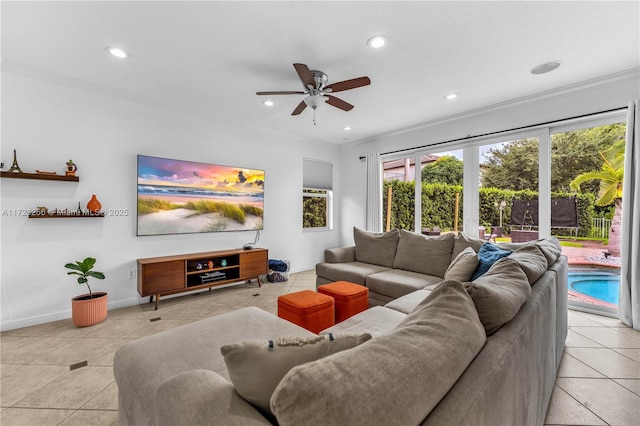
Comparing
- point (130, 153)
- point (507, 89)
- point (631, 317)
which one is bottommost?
point (631, 317)

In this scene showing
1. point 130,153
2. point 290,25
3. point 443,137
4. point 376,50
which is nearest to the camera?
point 290,25

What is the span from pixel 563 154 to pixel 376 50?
2757 millimetres

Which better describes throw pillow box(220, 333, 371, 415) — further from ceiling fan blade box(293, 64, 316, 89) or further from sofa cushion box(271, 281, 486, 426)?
ceiling fan blade box(293, 64, 316, 89)

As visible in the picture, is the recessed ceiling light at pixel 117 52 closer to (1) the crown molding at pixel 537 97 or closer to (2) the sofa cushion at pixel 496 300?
(2) the sofa cushion at pixel 496 300

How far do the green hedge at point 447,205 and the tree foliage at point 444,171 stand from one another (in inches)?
3.4

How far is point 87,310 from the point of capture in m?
2.79

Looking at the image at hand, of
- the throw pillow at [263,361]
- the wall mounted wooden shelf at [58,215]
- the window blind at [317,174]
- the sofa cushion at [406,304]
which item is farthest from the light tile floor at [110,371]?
the window blind at [317,174]

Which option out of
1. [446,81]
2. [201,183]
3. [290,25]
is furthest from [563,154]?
[201,183]

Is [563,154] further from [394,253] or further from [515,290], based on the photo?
[515,290]

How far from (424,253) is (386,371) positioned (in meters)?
3.06

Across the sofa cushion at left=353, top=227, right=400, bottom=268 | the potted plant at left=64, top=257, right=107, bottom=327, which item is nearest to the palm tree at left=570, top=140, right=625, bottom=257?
the sofa cushion at left=353, top=227, right=400, bottom=268

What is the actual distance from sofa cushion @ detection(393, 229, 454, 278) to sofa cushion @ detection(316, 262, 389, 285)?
11.3 inches

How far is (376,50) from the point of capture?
2.40 meters

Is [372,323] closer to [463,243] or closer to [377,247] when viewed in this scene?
[463,243]
